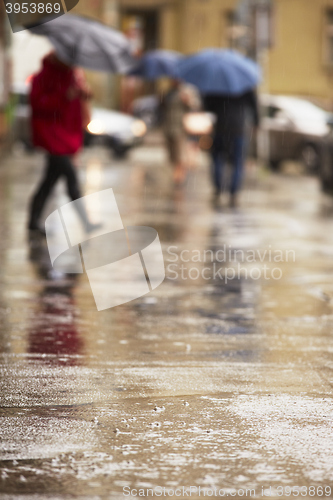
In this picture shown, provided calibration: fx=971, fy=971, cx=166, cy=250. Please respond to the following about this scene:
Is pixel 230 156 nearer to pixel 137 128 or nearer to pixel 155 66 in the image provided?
pixel 155 66

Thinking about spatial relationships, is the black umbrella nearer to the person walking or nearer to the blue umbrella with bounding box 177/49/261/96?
the person walking

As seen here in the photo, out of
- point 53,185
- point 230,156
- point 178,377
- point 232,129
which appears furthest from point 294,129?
point 178,377

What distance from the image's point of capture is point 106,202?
1423 cm

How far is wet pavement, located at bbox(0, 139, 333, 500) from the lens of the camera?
3.60 m

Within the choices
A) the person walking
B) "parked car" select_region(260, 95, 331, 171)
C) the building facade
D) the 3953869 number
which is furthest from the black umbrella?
the building facade

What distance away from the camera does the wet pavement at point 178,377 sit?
3604 mm

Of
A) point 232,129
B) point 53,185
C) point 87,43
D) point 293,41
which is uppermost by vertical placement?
point 87,43

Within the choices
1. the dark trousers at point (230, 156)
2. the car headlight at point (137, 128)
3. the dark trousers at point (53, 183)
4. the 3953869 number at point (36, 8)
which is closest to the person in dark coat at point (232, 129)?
the dark trousers at point (230, 156)

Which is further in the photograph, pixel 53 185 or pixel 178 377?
pixel 53 185

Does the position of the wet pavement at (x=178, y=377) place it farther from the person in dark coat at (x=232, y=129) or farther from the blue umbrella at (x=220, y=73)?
the blue umbrella at (x=220, y=73)

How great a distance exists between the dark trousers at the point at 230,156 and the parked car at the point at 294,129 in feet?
19.7

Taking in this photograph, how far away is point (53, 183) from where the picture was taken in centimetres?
1025

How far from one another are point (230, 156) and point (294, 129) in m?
7.49

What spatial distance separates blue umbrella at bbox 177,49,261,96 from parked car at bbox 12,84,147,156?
9.66 metres
